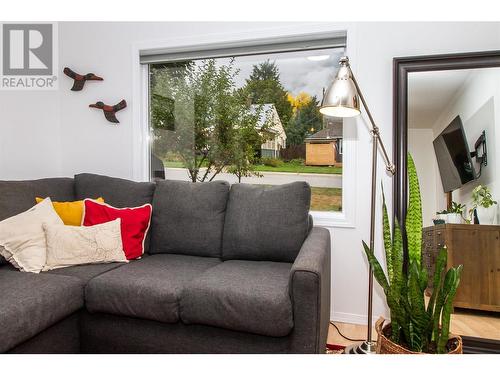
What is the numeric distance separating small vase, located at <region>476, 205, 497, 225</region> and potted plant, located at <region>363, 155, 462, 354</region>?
58 cm

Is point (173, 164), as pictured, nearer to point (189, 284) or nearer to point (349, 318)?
point (189, 284)

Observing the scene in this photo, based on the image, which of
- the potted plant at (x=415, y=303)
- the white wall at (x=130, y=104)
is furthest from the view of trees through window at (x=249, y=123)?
the potted plant at (x=415, y=303)

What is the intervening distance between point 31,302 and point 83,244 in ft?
1.91

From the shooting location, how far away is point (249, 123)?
3.01 meters

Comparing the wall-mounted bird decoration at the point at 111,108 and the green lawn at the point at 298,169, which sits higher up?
the wall-mounted bird decoration at the point at 111,108

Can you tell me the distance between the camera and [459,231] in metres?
2.16

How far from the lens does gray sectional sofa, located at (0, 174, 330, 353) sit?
163cm

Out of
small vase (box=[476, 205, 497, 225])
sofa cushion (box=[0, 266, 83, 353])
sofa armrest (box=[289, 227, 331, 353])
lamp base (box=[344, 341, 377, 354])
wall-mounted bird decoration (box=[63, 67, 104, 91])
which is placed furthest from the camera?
wall-mounted bird decoration (box=[63, 67, 104, 91])

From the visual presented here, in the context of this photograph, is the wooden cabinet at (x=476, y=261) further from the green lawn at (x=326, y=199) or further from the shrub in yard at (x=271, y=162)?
the shrub in yard at (x=271, y=162)

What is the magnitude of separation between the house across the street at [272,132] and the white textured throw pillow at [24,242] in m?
1.64

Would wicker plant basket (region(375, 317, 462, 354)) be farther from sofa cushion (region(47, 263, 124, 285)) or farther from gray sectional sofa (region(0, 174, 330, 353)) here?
sofa cushion (region(47, 263, 124, 285))

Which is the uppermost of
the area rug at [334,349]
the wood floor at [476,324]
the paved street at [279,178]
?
the paved street at [279,178]

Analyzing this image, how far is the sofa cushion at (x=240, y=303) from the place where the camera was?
5.33 feet

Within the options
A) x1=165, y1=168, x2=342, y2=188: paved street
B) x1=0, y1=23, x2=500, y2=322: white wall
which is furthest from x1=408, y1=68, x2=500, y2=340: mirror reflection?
x1=165, y1=168, x2=342, y2=188: paved street
